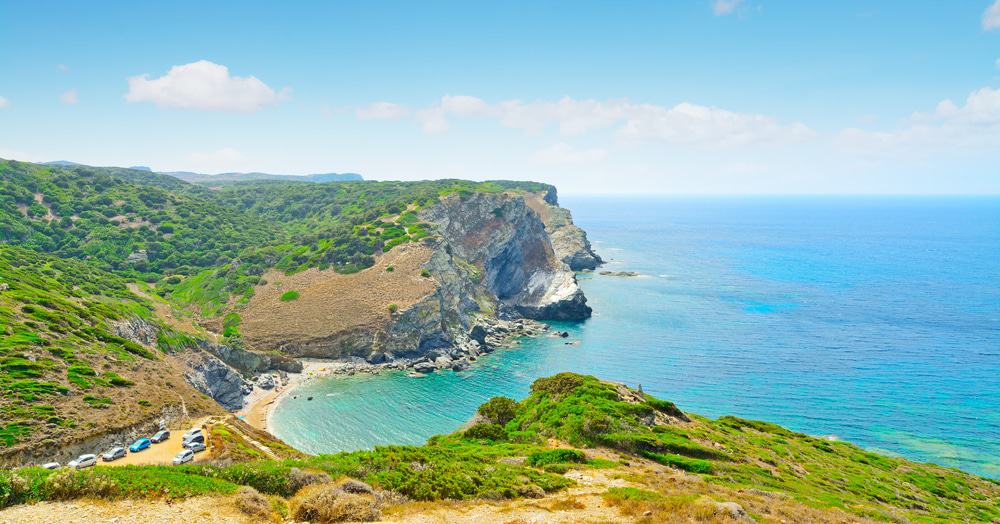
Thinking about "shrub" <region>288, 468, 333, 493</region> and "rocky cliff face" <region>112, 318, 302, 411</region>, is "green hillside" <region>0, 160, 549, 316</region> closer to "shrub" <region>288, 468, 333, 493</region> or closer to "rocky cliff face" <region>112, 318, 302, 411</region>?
"rocky cliff face" <region>112, 318, 302, 411</region>

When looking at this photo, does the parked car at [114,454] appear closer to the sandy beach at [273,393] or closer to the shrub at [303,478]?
the shrub at [303,478]

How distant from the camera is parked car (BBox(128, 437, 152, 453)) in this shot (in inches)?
1521

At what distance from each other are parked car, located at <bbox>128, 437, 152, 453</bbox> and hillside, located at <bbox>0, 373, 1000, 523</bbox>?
18.7 metres

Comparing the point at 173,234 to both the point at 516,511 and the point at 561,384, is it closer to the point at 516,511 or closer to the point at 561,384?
the point at 561,384

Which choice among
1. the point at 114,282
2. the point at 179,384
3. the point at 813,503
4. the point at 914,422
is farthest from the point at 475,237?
the point at 813,503

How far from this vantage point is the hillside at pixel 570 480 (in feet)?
64.5

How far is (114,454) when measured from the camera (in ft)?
121

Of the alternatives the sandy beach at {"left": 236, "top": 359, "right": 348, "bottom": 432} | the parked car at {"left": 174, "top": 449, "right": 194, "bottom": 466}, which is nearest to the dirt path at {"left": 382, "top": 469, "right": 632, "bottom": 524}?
the parked car at {"left": 174, "top": 449, "right": 194, "bottom": 466}

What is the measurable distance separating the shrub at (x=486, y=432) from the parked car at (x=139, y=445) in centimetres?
2376

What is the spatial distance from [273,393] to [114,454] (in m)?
36.9

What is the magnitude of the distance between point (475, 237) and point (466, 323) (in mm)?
35987

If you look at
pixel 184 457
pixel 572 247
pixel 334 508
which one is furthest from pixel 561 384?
pixel 572 247

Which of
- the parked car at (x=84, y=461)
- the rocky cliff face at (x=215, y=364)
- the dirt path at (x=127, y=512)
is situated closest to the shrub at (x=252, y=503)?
the dirt path at (x=127, y=512)

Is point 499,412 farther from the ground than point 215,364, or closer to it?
farther from the ground
